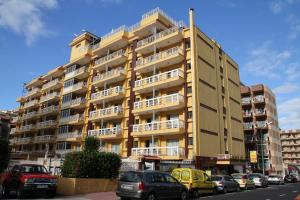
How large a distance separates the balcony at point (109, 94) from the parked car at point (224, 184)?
1981cm

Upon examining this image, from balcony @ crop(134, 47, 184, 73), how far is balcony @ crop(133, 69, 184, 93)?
1.72 m

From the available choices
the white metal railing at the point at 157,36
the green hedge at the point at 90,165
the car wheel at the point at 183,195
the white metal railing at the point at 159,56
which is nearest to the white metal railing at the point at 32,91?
the white metal railing at the point at 157,36

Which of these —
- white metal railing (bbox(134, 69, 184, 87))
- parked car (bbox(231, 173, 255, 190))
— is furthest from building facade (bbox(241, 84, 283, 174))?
white metal railing (bbox(134, 69, 184, 87))

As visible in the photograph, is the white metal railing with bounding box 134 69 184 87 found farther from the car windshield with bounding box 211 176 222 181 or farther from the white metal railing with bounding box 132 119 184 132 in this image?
the car windshield with bounding box 211 176 222 181

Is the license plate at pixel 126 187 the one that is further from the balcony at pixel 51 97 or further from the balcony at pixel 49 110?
the balcony at pixel 51 97

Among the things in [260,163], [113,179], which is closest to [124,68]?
[113,179]

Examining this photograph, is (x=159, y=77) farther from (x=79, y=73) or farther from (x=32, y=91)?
(x=32, y=91)

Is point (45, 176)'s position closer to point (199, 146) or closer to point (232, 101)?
point (199, 146)

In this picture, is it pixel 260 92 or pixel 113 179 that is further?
pixel 260 92

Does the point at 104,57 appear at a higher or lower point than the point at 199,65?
higher

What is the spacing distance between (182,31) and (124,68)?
10.4 m

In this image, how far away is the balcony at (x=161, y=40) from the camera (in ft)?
120

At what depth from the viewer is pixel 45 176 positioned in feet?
56.2

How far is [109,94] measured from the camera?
42.4m
